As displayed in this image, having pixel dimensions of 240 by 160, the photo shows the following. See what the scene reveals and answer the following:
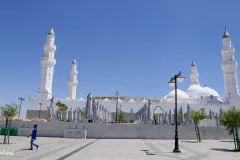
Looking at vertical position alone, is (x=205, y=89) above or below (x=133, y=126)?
above

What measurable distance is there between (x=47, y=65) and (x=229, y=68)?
59.2m

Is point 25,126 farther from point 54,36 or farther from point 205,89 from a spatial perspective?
point 205,89

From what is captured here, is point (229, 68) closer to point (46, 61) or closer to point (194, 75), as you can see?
point (194, 75)

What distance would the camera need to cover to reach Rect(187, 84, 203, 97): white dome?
96575mm

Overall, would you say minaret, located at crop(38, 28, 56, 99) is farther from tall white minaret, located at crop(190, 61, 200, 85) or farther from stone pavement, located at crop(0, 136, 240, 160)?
stone pavement, located at crop(0, 136, 240, 160)

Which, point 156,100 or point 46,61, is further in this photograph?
point 156,100

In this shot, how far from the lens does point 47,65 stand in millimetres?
78438

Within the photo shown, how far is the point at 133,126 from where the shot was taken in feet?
110

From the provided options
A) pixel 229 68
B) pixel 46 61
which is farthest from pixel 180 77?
pixel 229 68

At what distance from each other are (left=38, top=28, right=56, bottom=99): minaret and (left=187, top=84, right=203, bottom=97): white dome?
55389 mm

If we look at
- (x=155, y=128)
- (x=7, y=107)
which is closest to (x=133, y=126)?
(x=155, y=128)

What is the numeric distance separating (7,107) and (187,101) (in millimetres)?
75979

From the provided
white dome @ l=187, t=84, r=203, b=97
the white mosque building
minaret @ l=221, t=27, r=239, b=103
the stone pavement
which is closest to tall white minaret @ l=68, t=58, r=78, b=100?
the white mosque building

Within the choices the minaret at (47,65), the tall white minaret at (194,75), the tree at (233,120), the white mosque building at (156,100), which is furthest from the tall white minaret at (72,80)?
the tree at (233,120)
